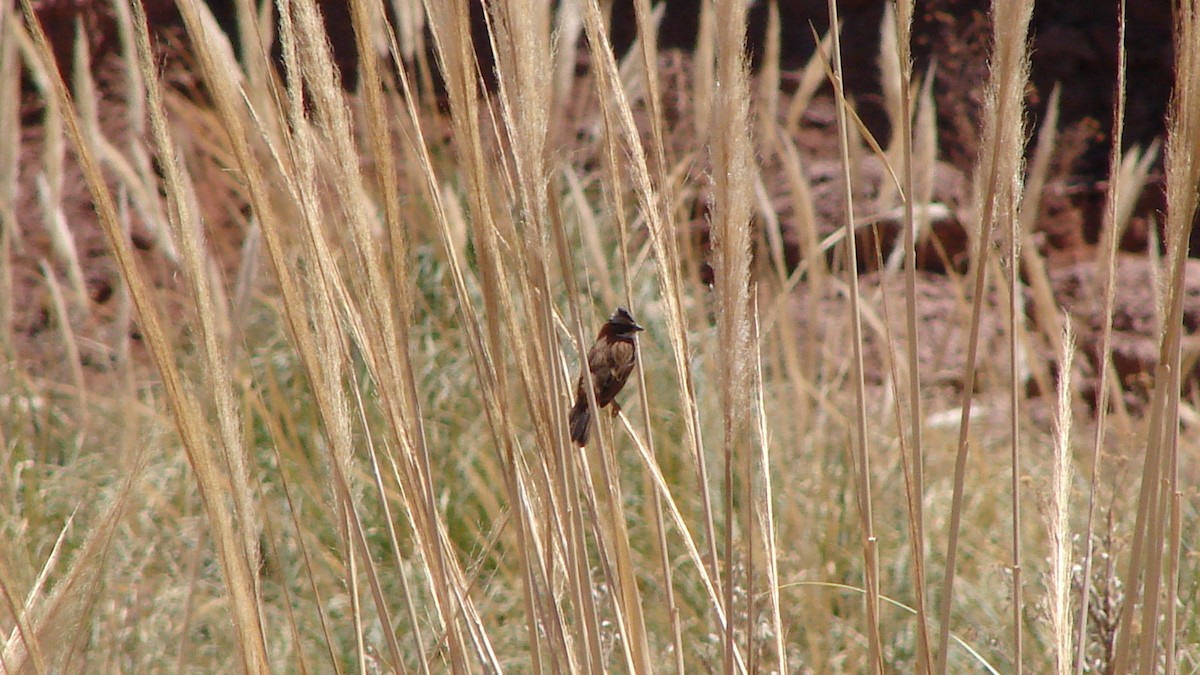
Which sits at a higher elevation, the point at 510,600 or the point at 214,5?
the point at 214,5


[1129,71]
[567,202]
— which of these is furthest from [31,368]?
[1129,71]

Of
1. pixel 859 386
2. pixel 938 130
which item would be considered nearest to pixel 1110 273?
pixel 859 386

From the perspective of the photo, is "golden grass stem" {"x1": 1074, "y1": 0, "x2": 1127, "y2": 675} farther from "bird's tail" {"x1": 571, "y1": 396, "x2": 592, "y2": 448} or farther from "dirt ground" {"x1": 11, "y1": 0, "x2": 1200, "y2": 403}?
"dirt ground" {"x1": 11, "y1": 0, "x2": 1200, "y2": 403}

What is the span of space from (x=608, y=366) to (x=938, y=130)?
4.25 m

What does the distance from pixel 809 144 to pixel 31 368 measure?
3.13 meters

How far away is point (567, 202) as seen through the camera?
3893mm

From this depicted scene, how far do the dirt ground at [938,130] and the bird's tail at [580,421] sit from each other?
292cm

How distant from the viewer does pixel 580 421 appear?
54.1 inches

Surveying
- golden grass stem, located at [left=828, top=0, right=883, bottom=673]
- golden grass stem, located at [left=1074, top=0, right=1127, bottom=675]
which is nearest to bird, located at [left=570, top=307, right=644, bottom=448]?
golden grass stem, located at [left=828, top=0, right=883, bottom=673]

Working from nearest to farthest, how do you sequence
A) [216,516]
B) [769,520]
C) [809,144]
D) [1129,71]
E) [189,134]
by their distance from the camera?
1. [216,516]
2. [769,520]
3. [189,134]
4. [809,144]
5. [1129,71]

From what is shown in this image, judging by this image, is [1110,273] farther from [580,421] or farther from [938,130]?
[938,130]

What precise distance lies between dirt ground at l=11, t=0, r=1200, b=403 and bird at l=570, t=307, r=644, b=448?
113 inches

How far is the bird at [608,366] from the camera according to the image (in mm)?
1339

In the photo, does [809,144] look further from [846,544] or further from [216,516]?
[216,516]
